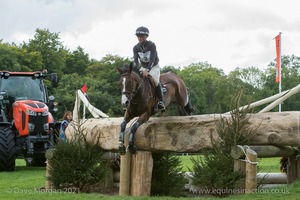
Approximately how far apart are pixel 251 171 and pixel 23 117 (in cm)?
1004

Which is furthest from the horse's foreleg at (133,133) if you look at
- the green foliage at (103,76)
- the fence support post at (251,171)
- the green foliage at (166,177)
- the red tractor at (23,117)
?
the green foliage at (103,76)

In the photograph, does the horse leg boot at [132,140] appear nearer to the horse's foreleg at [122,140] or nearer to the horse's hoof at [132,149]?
the horse's hoof at [132,149]

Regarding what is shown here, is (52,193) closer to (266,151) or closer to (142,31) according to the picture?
(142,31)

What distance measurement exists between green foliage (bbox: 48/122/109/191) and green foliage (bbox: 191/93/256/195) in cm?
243

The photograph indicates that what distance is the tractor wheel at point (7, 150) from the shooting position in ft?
51.4

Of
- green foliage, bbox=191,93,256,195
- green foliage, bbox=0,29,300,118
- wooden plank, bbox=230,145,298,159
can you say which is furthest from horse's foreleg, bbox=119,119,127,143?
green foliage, bbox=0,29,300,118

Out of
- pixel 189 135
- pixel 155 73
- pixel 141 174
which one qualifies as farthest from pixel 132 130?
pixel 155 73

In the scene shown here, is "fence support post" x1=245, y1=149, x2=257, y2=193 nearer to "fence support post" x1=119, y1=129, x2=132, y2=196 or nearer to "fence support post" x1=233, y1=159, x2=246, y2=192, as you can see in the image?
"fence support post" x1=233, y1=159, x2=246, y2=192

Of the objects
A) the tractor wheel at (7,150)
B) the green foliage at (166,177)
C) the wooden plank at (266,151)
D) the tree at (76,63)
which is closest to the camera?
the wooden plank at (266,151)

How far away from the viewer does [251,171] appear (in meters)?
8.28

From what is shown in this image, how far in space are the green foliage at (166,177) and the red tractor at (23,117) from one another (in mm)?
6212

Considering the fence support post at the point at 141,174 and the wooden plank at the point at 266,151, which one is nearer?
the wooden plank at the point at 266,151

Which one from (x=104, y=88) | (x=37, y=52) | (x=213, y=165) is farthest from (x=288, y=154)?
(x=37, y=52)

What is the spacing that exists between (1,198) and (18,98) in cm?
878
